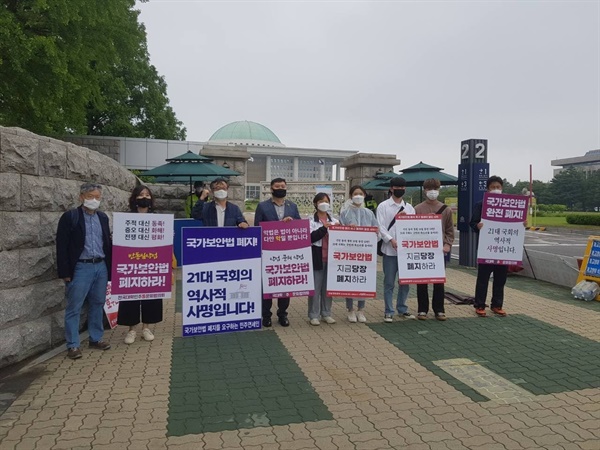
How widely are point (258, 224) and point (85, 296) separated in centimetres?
227

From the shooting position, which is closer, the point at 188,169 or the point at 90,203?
the point at 90,203

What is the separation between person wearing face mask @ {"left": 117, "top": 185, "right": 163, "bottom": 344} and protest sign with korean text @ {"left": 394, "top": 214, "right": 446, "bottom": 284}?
325cm

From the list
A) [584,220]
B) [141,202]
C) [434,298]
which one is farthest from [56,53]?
[584,220]

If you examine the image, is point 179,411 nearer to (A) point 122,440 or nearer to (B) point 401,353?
(A) point 122,440

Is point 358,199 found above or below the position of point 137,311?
above

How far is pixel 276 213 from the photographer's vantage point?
6.49 m

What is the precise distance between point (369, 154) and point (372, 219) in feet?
34.6

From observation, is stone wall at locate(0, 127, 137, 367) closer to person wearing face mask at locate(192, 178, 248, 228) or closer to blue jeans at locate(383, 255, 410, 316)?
person wearing face mask at locate(192, 178, 248, 228)

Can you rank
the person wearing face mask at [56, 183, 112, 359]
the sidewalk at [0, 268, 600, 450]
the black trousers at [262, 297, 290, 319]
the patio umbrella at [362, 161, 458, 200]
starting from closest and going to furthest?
the sidewalk at [0, 268, 600, 450] < the person wearing face mask at [56, 183, 112, 359] < the black trousers at [262, 297, 290, 319] < the patio umbrella at [362, 161, 458, 200]

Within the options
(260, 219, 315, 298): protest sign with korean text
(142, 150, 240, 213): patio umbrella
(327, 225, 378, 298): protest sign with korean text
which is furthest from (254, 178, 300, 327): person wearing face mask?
(142, 150, 240, 213): patio umbrella

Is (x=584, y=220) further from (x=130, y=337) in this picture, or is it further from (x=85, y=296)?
(x=85, y=296)

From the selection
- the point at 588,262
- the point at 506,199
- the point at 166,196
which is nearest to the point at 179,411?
the point at 506,199

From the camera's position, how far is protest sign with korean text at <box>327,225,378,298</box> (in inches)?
257

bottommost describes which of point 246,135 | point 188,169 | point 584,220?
point 584,220
